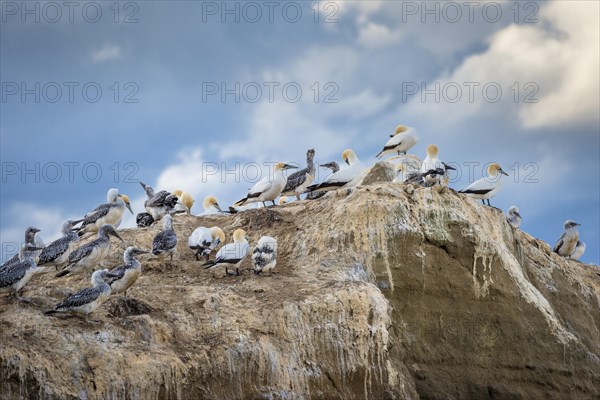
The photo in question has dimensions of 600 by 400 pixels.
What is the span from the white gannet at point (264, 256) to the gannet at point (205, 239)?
5.14 feet

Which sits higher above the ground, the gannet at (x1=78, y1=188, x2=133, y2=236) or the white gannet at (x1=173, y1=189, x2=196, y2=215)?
the white gannet at (x1=173, y1=189, x2=196, y2=215)

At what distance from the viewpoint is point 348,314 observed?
20.3 meters

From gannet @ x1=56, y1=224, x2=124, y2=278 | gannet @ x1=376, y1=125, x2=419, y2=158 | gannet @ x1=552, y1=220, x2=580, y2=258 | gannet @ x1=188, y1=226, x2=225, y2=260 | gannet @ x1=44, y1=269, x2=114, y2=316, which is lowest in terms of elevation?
gannet @ x1=44, y1=269, x2=114, y2=316

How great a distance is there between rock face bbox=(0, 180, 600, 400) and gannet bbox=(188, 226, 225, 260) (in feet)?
1.36

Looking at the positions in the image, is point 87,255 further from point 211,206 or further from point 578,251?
point 578,251

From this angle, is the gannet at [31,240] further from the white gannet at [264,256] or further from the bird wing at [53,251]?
the white gannet at [264,256]

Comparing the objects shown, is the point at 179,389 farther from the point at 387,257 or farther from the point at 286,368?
the point at 387,257

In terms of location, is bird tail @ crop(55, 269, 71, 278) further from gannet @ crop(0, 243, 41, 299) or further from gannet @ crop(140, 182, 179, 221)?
gannet @ crop(140, 182, 179, 221)

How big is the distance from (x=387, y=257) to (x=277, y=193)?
177 inches

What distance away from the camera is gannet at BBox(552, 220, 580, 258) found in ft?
103

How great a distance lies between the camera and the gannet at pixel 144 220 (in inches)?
1061

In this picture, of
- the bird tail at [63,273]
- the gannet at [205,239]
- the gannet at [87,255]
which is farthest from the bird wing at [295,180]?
the bird tail at [63,273]

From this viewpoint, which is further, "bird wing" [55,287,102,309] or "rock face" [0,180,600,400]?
"bird wing" [55,287,102,309]

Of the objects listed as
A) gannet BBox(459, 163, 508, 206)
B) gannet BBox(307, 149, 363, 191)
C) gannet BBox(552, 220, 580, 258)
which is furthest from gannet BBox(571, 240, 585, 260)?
gannet BBox(307, 149, 363, 191)
